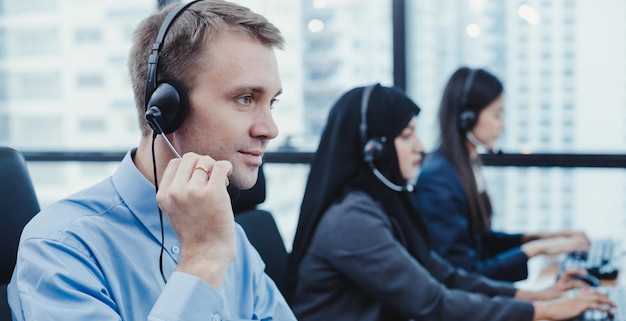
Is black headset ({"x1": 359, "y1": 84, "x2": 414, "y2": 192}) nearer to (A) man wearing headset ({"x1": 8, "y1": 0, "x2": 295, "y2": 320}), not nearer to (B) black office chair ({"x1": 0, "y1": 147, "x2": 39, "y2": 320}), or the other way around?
(A) man wearing headset ({"x1": 8, "y1": 0, "x2": 295, "y2": 320})

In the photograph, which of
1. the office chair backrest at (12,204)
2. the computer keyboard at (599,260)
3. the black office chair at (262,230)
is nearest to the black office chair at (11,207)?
the office chair backrest at (12,204)

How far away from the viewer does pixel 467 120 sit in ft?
7.36

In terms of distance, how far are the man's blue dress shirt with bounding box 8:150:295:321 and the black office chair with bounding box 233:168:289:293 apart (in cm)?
53

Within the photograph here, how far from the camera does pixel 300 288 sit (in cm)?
160

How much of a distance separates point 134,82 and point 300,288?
768 mm

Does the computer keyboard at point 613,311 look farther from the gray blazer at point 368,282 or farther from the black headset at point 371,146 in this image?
the black headset at point 371,146

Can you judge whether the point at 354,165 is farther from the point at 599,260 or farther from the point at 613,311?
the point at 599,260

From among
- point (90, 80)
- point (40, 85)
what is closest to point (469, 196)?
point (90, 80)

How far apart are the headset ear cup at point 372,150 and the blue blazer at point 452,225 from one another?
551mm

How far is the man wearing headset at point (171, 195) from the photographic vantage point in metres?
0.80

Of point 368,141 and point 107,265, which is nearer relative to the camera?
point 107,265

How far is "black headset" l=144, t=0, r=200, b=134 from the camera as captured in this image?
89cm

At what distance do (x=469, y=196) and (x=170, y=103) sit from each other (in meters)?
1.49

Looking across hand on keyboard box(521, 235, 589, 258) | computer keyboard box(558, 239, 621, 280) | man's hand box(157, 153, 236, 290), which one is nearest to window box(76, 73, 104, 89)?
hand on keyboard box(521, 235, 589, 258)
